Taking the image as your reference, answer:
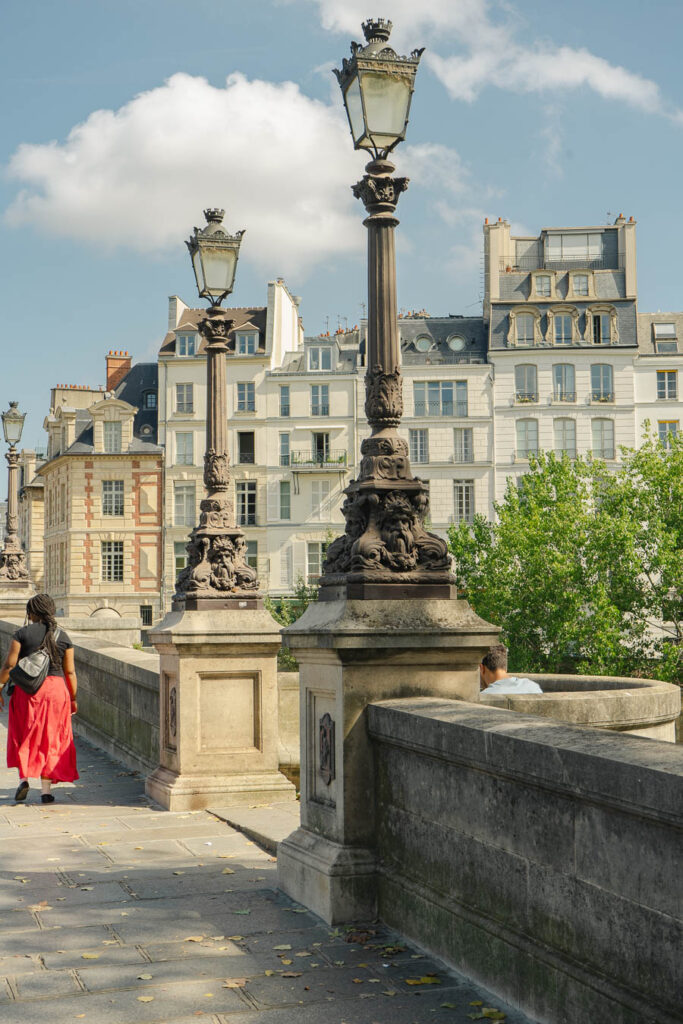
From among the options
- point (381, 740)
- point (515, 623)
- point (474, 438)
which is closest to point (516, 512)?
point (515, 623)

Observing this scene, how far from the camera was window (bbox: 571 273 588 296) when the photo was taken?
61688mm

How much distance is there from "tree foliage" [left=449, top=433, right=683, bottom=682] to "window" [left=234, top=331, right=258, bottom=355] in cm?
1846

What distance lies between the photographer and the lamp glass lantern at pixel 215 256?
10.8 m

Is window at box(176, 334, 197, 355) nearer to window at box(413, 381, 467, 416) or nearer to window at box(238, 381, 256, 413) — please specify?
window at box(238, 381, 256, 413)

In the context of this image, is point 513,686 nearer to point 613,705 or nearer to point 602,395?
point 613,705

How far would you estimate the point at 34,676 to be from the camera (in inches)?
388

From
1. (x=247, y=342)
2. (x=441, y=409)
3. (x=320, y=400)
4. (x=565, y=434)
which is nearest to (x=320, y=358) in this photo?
(x=320, y=400)

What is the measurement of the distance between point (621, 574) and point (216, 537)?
1513 inches

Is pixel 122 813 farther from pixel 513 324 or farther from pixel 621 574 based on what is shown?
pixel 513 324

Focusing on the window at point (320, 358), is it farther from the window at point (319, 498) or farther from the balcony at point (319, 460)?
the window at point (319, 498)

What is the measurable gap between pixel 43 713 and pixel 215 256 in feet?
14.3

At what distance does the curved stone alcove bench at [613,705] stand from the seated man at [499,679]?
0.20m

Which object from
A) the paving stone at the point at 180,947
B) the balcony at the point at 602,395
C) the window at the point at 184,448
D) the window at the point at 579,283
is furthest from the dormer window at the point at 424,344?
the paving stone at the point at 180,947

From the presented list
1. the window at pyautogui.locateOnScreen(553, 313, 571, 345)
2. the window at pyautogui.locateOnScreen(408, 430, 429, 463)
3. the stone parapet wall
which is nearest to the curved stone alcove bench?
the stone parapet wall
